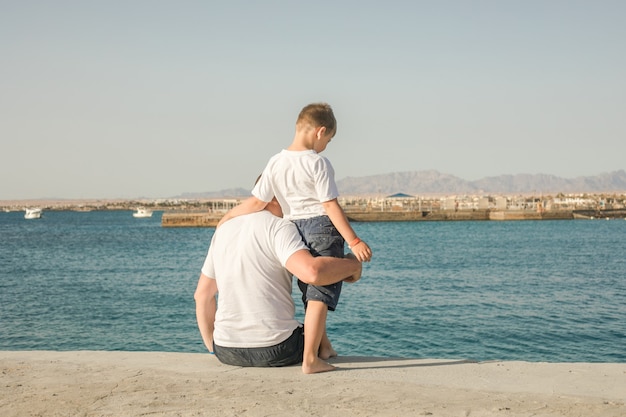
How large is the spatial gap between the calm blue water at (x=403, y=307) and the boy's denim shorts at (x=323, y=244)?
25.2 ft

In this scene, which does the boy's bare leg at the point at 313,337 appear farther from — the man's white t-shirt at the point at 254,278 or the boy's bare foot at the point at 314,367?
the man's white t-shirt at the point at 254,278

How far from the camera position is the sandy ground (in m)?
3.66

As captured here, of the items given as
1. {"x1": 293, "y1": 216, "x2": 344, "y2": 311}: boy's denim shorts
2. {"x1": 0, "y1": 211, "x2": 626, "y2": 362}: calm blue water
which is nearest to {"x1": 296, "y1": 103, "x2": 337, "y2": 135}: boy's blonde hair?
{"x1": 293, "y1": 216, "x2": 344, "y2": 311}: boy's denim shorts

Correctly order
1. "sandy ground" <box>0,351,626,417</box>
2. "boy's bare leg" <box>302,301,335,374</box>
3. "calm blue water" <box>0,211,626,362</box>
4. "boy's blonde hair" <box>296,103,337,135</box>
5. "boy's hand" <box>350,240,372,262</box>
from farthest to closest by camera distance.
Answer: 1. "calm blue water" <box>0,211,626,362</box>
2. "boy's blonde hair" <box>296,103,337,135</box>
3. "boy's bare leg" <box>302,301,335,374</box>
4. "boy's hand" <box>350,240,372,262</box>
5. "sandy ground" <box>0,351,626,417</box>

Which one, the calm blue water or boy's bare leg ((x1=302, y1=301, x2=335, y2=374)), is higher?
boy's bare leg ((x1=302, y1=301, x2=335, y2=374))

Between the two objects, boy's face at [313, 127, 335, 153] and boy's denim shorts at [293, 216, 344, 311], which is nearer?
boy's denim shorts at [293, 216, 344, 311]

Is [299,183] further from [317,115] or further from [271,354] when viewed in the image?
[271,354]

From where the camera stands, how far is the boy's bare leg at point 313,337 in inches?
172

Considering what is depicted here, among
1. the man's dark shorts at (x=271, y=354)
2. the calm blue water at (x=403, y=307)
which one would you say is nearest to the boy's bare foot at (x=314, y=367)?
the man's dark shorts at (x=271, y=354)

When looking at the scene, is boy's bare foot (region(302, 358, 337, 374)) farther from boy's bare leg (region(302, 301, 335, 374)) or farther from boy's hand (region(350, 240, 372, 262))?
boy's hand (region(350, 240, 372, 262))

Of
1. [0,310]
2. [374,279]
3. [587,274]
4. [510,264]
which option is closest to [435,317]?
[374,279]

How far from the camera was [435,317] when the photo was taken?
1568cm

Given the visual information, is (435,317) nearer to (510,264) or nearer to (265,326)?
(265,326)

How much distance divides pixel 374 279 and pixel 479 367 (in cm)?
1981
